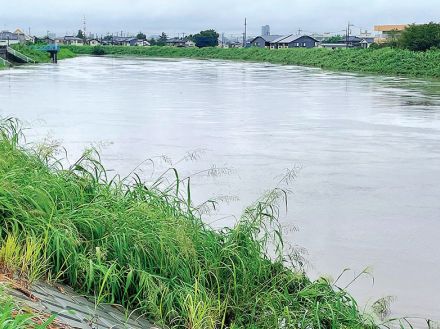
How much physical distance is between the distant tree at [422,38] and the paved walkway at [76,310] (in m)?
37.6

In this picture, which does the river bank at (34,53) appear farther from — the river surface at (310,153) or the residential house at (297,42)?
the residential house at (297,42)

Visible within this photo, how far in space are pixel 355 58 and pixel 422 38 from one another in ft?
13.7

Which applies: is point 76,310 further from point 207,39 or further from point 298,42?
point 207,39

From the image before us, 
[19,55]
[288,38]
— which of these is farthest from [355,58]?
[288,38]

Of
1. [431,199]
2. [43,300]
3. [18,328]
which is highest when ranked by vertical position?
[18,328]

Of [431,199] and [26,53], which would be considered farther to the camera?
[26,53]

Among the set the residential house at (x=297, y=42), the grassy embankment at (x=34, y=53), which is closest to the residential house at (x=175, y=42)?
the residential house at (x=297, y=42)

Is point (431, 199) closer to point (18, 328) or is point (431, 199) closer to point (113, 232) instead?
point (113, 232)

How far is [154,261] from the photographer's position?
137 inches

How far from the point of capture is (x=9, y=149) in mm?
4930

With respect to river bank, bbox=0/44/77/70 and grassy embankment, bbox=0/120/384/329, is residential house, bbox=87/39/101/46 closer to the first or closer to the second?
river bank, bbox=0/44/77/70

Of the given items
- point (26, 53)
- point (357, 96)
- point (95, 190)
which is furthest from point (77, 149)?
point (26, 53)

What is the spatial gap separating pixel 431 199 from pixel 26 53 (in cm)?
3704

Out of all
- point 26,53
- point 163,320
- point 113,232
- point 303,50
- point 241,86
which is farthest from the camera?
point 303,50
